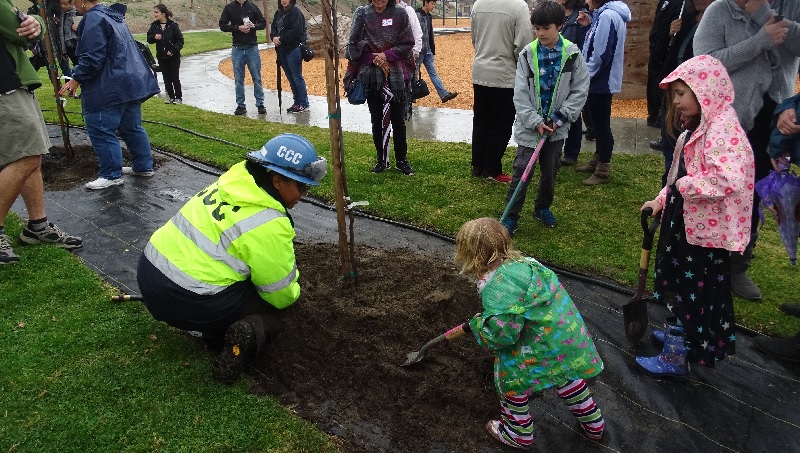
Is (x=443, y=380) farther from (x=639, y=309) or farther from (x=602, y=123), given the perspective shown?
(x=602, y=123)

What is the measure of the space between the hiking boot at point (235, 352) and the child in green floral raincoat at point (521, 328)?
3.67 feet

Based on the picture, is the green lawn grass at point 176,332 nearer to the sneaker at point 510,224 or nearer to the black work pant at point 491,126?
the sneaker at point 510,224

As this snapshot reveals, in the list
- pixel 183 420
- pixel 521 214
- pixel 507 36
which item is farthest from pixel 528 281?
pixel 507 36

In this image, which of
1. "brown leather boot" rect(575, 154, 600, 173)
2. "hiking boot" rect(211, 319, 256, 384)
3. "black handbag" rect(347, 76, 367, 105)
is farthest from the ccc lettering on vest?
"brown leather boot" rect(575, 154, 600, 173)

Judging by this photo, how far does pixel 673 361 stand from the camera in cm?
315

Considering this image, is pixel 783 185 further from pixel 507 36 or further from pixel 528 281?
pixel 507 36

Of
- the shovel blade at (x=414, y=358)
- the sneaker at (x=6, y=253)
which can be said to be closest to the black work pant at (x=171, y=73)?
the sneaker at (x=6, y=253)

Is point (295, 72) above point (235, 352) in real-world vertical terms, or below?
above

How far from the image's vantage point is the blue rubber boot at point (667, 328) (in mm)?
3211

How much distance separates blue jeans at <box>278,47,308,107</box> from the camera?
9633 mm

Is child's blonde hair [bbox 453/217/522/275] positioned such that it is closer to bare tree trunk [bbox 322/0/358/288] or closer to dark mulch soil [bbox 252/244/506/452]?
dark mulch soil [bbox 252/244/506/452]

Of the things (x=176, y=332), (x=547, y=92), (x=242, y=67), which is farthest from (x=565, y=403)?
(x=242, y=67)

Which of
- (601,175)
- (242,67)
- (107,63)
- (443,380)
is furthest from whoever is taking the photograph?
(242,67)

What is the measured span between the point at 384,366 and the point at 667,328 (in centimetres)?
153
